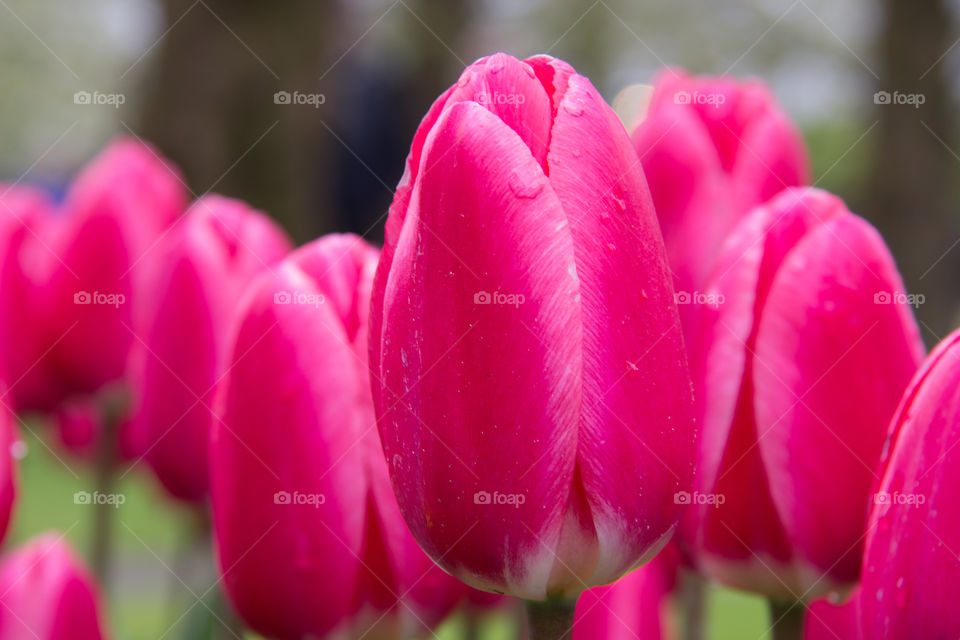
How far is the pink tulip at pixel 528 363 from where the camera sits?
488 mm

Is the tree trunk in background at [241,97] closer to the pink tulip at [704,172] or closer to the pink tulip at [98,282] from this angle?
the pink tulip at [98,282]

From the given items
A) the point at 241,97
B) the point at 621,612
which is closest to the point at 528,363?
the point at 621,612

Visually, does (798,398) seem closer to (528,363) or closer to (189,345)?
(528,363)

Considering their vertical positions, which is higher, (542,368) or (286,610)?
(542,368)

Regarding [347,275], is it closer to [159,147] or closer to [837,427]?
[837,427]

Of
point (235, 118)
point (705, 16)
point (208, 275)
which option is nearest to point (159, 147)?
point (235, 118)

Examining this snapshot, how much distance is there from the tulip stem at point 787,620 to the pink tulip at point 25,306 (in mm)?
699

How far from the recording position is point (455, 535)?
19.5 inches

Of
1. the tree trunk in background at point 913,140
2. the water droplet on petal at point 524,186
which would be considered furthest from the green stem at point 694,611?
the tree trunk in background at point 913,140

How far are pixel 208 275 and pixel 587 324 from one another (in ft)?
1.61

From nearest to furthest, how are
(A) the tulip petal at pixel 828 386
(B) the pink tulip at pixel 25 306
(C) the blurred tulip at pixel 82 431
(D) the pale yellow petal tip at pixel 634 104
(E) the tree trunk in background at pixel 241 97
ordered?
(A) the tulip petal at pixel 828 386 < (B) the pink tulip at pixel 25 306 < (D) the pale yellow petal tip at pixel 634 104 < (C) the blurred tulip at pixel 82 431 < (E) the tree trunk in background at pixel 241 97

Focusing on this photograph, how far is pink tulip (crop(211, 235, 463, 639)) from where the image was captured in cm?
63

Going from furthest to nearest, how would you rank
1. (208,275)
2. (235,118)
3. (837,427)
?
(235,118) → (208,275) → (837,427)

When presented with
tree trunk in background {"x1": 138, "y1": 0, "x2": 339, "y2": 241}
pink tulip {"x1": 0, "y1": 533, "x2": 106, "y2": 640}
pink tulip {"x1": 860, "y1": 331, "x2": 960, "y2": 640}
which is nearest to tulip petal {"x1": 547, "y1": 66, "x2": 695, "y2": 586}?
pink tulip {"x1": 860, "y1": 331, "x2": 960, "y2": 640}
